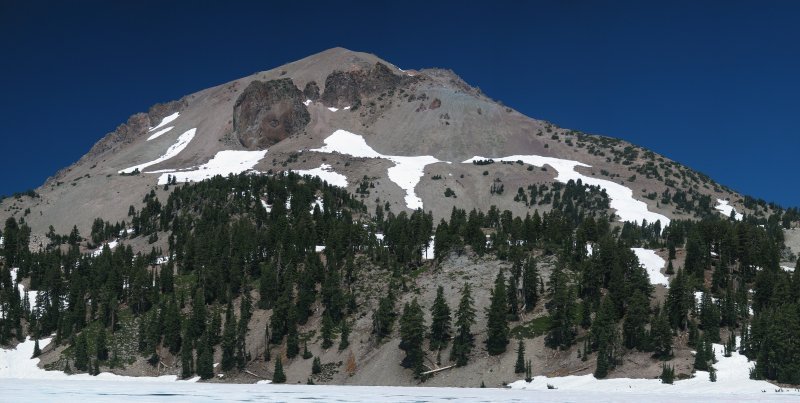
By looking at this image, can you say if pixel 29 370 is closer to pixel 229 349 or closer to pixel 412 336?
pixel 229 349

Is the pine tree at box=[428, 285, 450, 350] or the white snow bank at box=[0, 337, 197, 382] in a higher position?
the pine tree at box=[428, 285, 450, 350]

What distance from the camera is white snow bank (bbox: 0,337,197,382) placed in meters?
96.2

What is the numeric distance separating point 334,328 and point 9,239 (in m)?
89.2

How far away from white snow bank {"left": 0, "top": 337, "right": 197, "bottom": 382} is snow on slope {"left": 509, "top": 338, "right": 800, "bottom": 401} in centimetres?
5102

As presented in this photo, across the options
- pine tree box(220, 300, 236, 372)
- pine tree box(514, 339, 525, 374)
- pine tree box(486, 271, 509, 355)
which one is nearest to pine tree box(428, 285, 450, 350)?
pine tree box(486, 271, 509, 355)

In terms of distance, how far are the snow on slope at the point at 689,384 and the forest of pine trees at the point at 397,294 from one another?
179cm

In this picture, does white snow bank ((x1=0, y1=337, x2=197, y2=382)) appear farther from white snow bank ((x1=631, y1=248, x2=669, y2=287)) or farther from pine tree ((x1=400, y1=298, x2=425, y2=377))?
white snow bank ((x1=631, y1=248, x2=669, y2=287))

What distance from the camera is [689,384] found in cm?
7412

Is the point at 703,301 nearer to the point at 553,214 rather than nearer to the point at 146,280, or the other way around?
the point at 553,214

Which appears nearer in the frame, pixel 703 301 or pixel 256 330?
pixel 703 301

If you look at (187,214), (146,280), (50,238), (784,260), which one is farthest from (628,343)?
(50,238)

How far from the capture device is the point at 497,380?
84812 millimetres

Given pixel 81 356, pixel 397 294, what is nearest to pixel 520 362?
pixel 397 294

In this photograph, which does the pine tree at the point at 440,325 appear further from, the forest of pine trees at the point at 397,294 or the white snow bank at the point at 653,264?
the white snow bank at the point at 653,264
